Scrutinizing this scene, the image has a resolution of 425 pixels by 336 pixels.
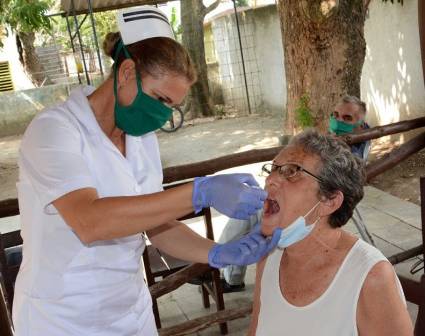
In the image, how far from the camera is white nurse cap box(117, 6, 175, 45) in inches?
61.9

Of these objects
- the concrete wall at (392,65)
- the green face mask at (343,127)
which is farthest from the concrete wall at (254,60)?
the green face mask at (343,127)

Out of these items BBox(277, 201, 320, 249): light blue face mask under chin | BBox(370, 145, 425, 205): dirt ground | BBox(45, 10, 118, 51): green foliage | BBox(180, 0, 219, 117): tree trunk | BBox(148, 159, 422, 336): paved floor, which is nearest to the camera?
BBox(277, 201, 320, 249): light blue face mask under chin

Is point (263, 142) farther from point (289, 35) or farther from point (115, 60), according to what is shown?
point (115, 60)

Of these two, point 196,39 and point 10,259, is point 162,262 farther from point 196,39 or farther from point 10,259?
point 196,39

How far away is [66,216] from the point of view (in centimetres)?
139

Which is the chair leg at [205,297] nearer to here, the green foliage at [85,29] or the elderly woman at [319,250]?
the elderly woman at [319,250]

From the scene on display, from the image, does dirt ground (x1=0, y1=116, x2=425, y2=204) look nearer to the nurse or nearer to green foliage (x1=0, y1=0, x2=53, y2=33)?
green foliage (x1=0, y1=0, x2=53, y2=33)

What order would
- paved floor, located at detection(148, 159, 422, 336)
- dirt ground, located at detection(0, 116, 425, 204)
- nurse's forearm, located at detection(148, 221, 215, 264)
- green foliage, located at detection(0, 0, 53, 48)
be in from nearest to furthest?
nurse's forearm, located at detection(148, 221, 215, 264)
paved floor, located at detection(148, 159, 422, 336)
dirt ground, located at detection(0, 116, 425, 204)
green foliage, located at detection(0, 0, 53, 48)

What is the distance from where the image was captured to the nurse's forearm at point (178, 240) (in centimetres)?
194

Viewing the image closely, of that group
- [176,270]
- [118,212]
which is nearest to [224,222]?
[176,270]

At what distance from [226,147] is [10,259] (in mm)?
6991

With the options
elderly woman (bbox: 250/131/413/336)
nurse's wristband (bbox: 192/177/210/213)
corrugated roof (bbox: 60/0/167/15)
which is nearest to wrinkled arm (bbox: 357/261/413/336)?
elderly woman (bbox: 250/131/413/336)

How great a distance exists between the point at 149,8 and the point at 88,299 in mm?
889

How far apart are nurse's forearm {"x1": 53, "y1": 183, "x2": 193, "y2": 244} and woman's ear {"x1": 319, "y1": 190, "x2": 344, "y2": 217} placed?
1.95 feet
